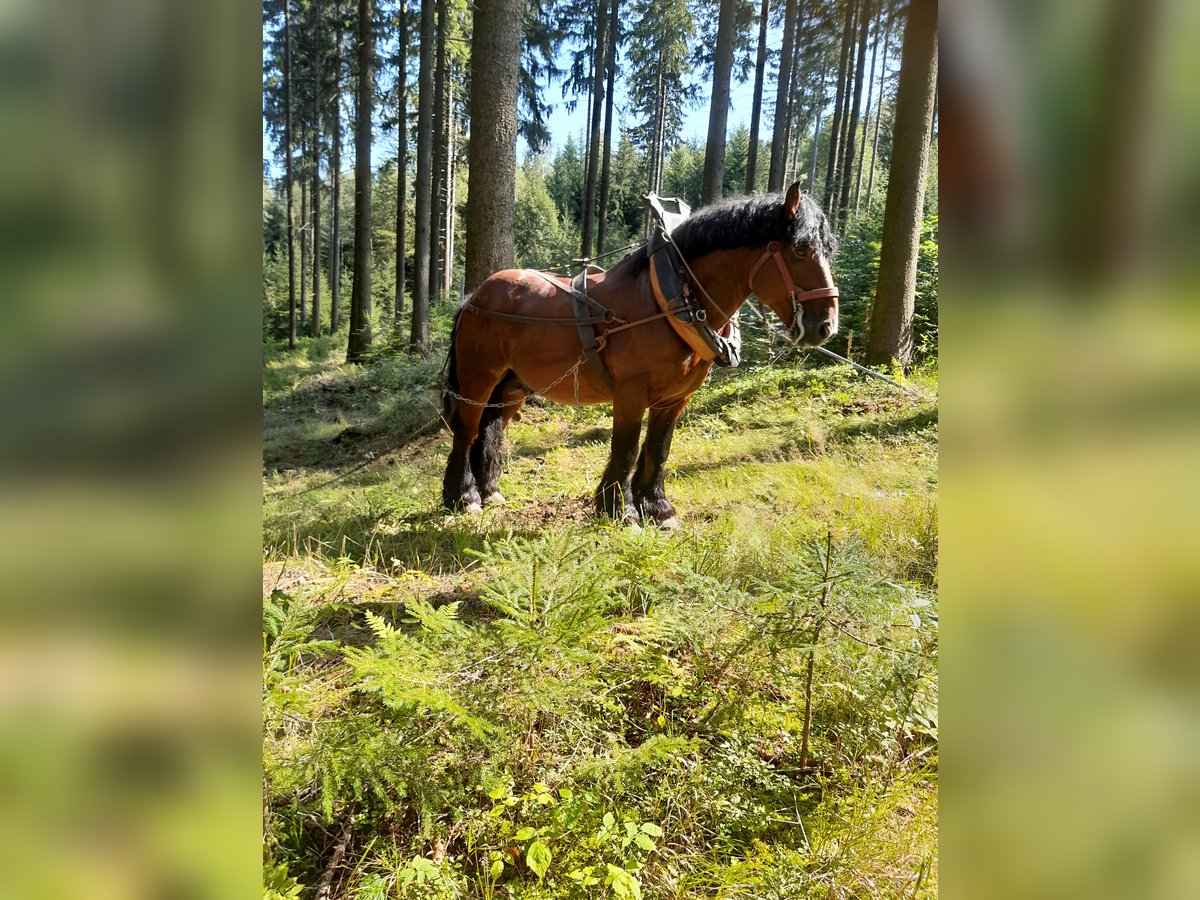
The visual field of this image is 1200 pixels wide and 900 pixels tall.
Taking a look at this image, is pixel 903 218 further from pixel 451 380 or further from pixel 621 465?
pixel 451 380

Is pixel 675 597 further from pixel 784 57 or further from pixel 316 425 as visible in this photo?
pixel 784 57

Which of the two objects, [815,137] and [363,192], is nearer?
[363,192]

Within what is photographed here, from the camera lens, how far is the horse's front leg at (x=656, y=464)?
14.3 ft

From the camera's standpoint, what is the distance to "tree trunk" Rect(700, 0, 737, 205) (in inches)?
474

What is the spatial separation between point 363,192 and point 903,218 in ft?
36.1

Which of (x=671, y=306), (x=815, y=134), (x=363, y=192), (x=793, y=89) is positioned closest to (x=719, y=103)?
(x=363, y=192)

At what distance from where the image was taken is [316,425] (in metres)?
8.79

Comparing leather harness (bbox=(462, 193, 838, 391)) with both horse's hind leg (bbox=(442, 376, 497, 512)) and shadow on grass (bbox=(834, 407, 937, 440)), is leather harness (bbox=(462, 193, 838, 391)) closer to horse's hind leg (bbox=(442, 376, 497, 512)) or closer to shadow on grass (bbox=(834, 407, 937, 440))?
horse's hind leg (bbox=(442, 376, 497, 512))

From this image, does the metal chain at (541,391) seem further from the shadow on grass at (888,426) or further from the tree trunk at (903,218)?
the tree trunk at (903,218)

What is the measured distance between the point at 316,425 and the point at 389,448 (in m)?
2.12

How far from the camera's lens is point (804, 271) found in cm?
344

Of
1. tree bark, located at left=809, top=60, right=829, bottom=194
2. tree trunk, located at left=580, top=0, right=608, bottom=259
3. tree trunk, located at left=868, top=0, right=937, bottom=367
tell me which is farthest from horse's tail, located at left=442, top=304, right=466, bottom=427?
tree bark, located at left=809, top=60, right=829, bottom=194

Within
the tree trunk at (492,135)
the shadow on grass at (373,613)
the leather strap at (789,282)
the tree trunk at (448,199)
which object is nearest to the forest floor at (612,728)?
the shadow on grass at (373,613)

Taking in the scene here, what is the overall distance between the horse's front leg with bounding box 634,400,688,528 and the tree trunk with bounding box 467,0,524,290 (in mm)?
3641
